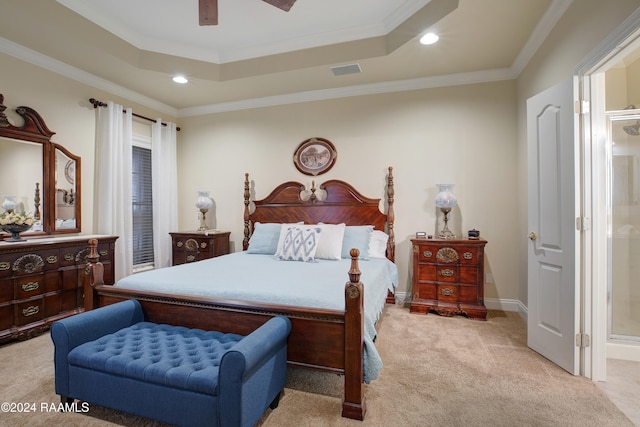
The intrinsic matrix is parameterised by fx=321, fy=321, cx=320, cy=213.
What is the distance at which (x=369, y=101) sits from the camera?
428 centimetres

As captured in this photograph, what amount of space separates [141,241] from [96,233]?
760 millimetres

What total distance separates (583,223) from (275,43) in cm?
343

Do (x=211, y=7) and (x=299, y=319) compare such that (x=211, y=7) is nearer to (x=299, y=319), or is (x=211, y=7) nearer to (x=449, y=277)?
(x=299, y=319)

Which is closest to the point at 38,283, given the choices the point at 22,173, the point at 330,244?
the point at 22,173

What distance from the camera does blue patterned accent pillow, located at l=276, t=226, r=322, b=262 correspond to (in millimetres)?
3398

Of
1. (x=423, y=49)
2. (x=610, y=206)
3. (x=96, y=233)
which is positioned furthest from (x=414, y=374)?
(x=96, y=233)

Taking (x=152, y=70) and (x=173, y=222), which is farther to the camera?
(x=173, y=222)

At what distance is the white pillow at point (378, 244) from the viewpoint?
12.3 ft

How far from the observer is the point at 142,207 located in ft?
15.3

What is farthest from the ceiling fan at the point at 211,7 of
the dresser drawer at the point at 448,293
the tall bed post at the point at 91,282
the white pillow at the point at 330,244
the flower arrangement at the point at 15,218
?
the dresser drawer at the point at 448,293

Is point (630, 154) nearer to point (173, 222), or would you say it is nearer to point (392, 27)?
point (392, 27)

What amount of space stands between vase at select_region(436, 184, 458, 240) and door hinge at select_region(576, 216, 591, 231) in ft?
4.81

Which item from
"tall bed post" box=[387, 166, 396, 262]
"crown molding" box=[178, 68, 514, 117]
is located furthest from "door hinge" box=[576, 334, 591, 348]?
"crown molding" box=[178, 68, 514, 117]

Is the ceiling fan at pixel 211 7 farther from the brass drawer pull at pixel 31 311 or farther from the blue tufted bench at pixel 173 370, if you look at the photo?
the brass drawer pull at pixel 31 311
